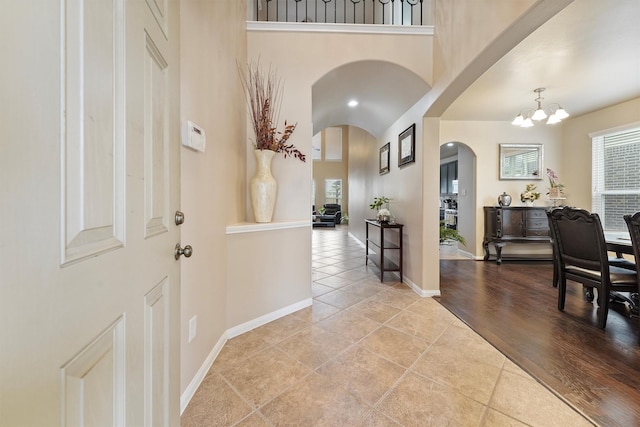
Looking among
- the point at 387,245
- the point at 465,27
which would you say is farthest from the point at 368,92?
the point at 387,245

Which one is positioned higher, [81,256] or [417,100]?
[417,100]

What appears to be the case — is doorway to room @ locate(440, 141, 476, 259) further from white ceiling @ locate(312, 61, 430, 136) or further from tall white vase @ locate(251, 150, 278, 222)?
tall white vase @ locate(251, 150, 278, 222)

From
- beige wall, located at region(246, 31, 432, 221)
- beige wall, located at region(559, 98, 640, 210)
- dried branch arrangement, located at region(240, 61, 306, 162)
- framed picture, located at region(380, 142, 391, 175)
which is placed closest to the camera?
dried branch arrangement, located at region(240, 61, 306, 162)

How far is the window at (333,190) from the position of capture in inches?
457

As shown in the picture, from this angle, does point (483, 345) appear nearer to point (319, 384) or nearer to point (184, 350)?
point (319, 384)

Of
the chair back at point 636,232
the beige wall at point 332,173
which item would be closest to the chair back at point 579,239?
the chair back at point 636,232

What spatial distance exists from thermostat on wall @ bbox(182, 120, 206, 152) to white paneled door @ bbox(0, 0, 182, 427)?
0.51m

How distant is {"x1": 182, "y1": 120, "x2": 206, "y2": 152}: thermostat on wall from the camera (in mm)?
1284

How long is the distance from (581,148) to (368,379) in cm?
533

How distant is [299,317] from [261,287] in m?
0.47

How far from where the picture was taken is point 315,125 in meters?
A: 4.17

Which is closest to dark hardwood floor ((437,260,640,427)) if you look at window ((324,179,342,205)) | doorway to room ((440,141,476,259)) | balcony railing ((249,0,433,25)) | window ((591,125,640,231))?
doorway to room ((440,141,476,259))

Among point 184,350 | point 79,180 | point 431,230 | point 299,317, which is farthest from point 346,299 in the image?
point 79,180

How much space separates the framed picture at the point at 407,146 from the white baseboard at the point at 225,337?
210 centimetres
